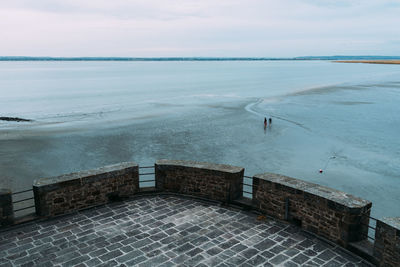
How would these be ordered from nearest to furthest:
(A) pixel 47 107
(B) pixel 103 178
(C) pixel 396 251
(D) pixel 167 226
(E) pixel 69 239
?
(C) pixel 396 251 < (E) pixel 69 239 < (D) pixel 167 226 < (B) pixel 103 178 < (A) pixel 47 107

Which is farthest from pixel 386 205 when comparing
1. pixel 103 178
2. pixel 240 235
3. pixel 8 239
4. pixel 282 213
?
pixel 8 239

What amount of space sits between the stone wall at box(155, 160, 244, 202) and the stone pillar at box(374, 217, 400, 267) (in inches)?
146

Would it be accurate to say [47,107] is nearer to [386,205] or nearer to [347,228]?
[386,205]

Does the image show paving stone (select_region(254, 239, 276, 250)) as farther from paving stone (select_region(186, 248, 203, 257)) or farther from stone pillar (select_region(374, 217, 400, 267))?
stone pillar (select_region(374, 217, 400, 267))

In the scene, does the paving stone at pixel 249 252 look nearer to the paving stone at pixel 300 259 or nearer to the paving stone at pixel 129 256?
the paving stone at pixel 300 259

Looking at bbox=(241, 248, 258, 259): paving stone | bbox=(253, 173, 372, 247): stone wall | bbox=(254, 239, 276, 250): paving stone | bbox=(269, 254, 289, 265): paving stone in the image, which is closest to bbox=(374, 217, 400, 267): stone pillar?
bbox=(253, 173, 372, 247): stone wall

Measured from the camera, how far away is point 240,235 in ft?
25.4

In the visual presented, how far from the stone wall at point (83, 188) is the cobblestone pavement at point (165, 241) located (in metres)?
0.29

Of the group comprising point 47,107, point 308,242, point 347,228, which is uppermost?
point 347,228

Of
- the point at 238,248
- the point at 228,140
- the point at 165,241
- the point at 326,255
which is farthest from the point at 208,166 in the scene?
the point at 228,140

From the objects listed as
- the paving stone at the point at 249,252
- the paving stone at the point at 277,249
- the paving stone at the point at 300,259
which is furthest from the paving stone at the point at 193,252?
the paving stone at the point at 300,259

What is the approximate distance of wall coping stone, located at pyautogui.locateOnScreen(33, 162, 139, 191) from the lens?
826cm

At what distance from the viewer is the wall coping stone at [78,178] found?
27.1 ft

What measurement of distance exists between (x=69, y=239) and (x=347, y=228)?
19.5 feet
